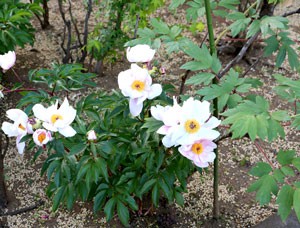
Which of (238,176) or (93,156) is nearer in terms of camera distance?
(93,156)

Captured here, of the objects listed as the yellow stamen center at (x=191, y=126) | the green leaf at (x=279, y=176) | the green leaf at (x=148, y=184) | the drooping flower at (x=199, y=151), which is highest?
the yellow stamen center at (x=191, y=126)

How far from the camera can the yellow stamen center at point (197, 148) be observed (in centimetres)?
149

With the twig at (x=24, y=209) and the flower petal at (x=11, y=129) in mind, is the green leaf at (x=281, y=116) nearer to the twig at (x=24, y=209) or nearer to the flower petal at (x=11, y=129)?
the flower petal at (x=11, y=129)

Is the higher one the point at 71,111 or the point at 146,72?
the point at 146,72

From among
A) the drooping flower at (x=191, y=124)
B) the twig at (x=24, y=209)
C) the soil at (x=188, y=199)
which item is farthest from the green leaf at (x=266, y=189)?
the twig at (x=24, y=209)

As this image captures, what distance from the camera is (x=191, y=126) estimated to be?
1418 mm

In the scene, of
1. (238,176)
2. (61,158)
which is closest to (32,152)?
(61,158)

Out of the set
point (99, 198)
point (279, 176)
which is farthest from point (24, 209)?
point (279, 176)

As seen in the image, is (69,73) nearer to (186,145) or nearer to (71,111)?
(71,111)

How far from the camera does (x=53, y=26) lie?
3.85 metres

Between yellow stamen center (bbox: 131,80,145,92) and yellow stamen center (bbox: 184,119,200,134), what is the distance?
21cm

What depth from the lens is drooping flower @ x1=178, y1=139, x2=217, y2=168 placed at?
4.83 ft

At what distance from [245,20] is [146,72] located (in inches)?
22.5

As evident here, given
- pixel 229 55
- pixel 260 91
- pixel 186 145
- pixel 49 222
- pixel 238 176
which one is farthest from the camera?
pixel 229 55
